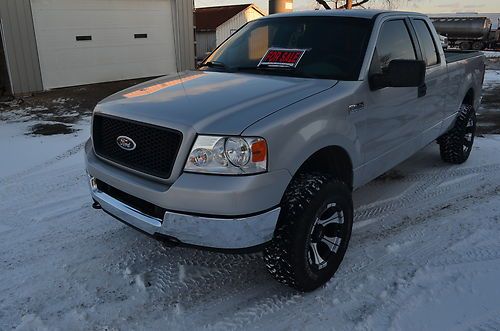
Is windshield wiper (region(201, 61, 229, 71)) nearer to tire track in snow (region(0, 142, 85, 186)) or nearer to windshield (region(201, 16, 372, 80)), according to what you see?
windshield (region(201, 16, 372, 80))

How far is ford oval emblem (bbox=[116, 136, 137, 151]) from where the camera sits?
2.80 metres

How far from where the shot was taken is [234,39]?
171 inches

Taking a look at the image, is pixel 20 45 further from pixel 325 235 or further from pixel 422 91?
pixel 325 235

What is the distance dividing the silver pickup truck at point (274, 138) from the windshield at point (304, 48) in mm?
13

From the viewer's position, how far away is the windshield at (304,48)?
337cm

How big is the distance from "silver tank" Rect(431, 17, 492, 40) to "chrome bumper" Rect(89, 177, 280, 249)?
38852mm

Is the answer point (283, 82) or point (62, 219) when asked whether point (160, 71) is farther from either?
point (283, 82)

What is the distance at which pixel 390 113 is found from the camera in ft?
11.7

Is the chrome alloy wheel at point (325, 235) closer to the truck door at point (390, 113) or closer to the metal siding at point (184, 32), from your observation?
the truck door at point (390, 113)

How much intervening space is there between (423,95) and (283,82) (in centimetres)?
171

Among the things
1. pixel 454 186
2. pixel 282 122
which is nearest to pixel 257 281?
pixel 282 122

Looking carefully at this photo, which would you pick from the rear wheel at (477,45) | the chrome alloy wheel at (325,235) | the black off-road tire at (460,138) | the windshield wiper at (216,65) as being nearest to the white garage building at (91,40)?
the windshield wiper at (216,65)

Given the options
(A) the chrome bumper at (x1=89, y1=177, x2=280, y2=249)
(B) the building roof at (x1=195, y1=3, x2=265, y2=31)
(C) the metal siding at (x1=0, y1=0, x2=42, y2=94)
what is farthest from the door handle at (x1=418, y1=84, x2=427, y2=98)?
(B) the building roof at (x1=195, y1=3, x2=265, y2=31)

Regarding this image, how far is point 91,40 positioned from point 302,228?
37.7ft
